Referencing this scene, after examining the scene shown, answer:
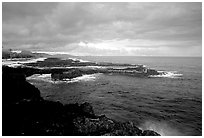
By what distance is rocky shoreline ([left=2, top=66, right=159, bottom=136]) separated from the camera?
695 inches

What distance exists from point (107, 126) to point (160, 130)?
9213mm

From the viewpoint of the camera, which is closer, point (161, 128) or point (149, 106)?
point (161, 128)

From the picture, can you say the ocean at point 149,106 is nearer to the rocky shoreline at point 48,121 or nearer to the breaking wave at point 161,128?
the breaking wave at point 161,128

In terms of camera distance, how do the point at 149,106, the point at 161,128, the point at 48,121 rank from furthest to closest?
the point at 149,106, the point at 161,128, the point at 48,121

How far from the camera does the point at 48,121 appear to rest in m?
19.4

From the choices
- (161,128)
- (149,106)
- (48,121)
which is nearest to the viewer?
(48,121)

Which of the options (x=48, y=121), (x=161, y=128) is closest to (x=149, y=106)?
(x=161, y=128)

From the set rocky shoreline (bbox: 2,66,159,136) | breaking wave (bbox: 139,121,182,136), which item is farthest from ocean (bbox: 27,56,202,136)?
rocky shoreline (bbox: 2,66,159,136)

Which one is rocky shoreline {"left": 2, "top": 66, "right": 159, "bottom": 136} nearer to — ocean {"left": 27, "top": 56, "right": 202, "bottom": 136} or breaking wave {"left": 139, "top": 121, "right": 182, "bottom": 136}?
breaking wave {"left": 139, "top": 121, "right": 182, "bottom": 136}

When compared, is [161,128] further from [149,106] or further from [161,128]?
[149,106]

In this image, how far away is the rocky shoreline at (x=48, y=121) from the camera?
17641 mm

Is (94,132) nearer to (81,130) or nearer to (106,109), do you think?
(81,130)

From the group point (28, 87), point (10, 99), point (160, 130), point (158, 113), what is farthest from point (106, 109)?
point (10, 99)

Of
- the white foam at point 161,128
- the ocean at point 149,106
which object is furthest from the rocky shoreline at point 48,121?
the ocean at point 149,106
